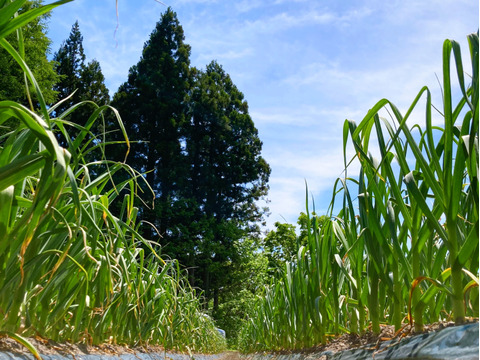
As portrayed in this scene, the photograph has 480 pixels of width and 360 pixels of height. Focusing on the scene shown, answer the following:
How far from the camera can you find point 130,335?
88.0 inches

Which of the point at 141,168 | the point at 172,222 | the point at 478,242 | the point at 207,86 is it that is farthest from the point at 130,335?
the point at 207,86

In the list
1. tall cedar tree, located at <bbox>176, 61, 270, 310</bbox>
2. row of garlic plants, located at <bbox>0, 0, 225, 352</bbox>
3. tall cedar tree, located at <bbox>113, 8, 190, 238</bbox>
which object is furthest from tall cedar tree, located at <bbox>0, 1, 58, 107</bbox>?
row of garlic plants, located at <bbox>0, 0, 225, 352</bbox>

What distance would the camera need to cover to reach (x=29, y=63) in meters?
12.0

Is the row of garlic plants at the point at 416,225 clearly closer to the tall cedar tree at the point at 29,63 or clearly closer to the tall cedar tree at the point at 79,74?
the tall cedar tree at the point at 29,63

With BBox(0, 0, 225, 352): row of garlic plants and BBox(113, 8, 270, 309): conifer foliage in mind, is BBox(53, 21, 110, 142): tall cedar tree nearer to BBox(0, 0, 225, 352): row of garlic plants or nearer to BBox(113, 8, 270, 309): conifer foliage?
BBox(113, 8, 270, 309): conifer foliage

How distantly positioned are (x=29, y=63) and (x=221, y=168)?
10894 mm

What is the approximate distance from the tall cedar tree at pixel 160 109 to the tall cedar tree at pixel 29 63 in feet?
19.9

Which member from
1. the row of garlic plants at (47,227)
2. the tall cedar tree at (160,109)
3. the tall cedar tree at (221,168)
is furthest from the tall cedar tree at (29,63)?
the row of garlic plants at (47,227)

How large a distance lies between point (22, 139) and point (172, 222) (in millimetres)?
17561

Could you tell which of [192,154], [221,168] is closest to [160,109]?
[192,154]

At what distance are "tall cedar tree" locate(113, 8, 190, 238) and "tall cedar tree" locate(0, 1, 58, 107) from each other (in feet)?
19.9

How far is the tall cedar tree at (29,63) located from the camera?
1109 cm

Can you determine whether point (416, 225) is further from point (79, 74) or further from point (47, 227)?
point (79, 74)

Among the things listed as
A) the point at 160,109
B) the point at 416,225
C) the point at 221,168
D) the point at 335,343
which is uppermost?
the point at 160,109
